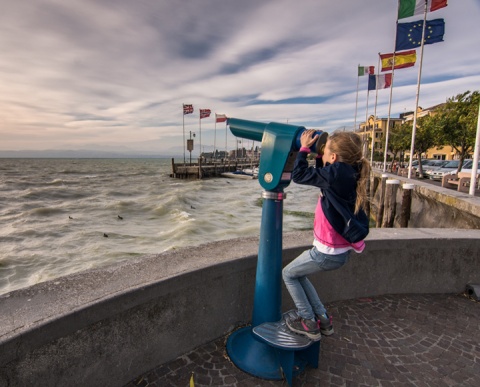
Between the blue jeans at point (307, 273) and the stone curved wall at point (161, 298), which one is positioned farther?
the blue jeans at point (307, 273)

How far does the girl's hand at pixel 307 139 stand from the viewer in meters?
1.90

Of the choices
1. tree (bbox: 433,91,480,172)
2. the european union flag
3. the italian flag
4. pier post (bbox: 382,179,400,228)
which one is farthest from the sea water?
tree (bbox: 433,91,480,172)

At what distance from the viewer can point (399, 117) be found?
8275 centimetres

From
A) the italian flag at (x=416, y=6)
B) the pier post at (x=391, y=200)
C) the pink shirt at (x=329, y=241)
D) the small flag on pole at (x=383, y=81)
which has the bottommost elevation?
the pier post at (x=391, y=200)

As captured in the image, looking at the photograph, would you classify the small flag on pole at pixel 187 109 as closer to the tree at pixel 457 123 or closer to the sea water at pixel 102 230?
the sea water at pixel 102 230

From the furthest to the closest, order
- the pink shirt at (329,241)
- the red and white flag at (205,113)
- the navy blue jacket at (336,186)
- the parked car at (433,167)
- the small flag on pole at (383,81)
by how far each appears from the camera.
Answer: the red and white flag at (205,113) < the parked car at (433,167) < the small flag on pole at (383,81) < the pink shirt at (329,241) < the navy blue jacket at (336,186)

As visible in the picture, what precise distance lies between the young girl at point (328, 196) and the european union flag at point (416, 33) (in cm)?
1672

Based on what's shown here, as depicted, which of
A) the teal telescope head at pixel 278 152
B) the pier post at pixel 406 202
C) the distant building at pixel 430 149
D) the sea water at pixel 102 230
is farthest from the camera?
the distant building at pixel 430 149

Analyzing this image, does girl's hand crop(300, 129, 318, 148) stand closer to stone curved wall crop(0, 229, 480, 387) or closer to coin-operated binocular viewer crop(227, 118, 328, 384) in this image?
coin-operated binocular viewer crop(227, 118, 328, 384)

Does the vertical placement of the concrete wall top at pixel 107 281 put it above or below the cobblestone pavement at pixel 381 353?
above

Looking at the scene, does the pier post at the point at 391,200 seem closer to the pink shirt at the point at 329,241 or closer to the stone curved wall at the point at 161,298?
the stone curved wall at the point at 161,298

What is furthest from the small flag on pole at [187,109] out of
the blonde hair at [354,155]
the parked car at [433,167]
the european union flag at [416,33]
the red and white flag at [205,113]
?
the blonde hair at [354,155]

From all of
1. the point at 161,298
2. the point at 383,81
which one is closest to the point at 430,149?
the point at 383,81

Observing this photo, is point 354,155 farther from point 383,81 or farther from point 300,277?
point 383,81
